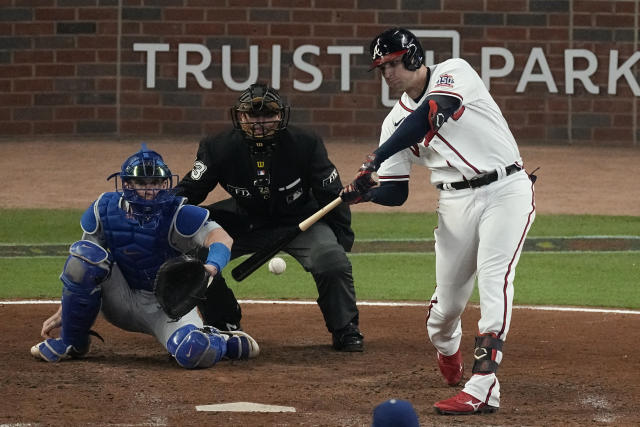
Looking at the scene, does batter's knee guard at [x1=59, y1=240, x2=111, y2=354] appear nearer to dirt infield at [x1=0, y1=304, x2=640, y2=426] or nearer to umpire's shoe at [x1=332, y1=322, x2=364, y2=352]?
dirt infield at [x1=0, y1=304, x2=640, y2=426]

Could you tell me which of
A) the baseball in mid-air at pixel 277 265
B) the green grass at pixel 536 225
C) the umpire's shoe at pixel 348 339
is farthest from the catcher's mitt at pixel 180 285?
the green grass at pixel 536 225

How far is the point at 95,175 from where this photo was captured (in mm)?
17172

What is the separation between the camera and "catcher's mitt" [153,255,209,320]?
7.33 metres

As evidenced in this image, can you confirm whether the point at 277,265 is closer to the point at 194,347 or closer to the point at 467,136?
the point at 194,347

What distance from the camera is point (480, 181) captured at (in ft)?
22.4

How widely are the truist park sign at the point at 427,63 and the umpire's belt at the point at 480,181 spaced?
1202cm

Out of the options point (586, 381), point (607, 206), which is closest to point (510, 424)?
point (586, 381)

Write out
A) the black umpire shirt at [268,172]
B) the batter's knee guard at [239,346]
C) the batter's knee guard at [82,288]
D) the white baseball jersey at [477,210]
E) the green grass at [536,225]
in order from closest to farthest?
the white baseball jersey at [477,210] < the batter's knee guard at [82,288] < the batter's knee guard at [239,346] < the black umpire shirt at [268,172] < the green grass at [536,225]

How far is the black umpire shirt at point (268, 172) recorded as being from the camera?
28.0 feet

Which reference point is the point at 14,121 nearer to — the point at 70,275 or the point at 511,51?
the point at 511,51

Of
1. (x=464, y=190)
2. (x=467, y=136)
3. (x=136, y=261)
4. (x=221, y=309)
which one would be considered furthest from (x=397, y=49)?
(x=221, y=309)

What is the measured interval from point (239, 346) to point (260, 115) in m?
1.50

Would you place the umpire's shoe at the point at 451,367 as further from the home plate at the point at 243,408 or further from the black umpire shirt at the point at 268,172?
the black umpire shirt at the point at 268,172

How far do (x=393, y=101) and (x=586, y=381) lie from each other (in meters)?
11.7
